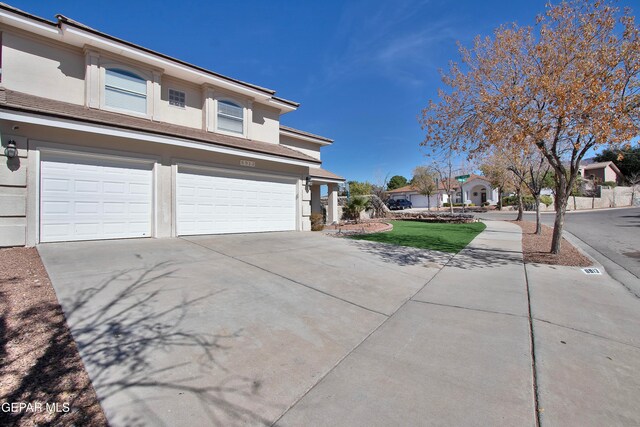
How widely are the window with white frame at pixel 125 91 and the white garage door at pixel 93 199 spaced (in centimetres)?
209

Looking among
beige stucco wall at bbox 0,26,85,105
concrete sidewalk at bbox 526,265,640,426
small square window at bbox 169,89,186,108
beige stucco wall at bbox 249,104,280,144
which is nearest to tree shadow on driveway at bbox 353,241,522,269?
concrete sidewalk at bbox 526,265,640,426

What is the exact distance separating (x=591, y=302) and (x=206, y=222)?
1025cm

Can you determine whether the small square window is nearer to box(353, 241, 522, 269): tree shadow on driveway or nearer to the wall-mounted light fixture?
the wall-mounted light fixture

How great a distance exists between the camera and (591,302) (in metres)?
4.99

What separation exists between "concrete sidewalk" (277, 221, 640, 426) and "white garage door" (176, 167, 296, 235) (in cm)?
792

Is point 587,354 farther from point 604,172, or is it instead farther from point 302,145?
point 604,172

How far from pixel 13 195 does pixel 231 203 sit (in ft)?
18.9

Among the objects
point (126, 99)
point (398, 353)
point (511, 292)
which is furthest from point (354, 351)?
point (126, 99)

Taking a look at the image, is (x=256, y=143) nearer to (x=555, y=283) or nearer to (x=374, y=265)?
(x=374, y=265)

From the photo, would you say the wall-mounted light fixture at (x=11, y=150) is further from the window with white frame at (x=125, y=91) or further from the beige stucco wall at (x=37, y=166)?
the window with white frame at (x=125, y=91)

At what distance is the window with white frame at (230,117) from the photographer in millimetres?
11945

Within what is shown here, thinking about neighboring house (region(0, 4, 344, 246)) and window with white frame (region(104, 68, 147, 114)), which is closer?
neighboring house (region(0, 4, 344, 246))

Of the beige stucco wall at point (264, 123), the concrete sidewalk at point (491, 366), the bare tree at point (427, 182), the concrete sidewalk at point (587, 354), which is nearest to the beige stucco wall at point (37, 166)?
the beige stucco wall at point (264, 123)

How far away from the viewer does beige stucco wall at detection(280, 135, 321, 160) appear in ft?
55.9
